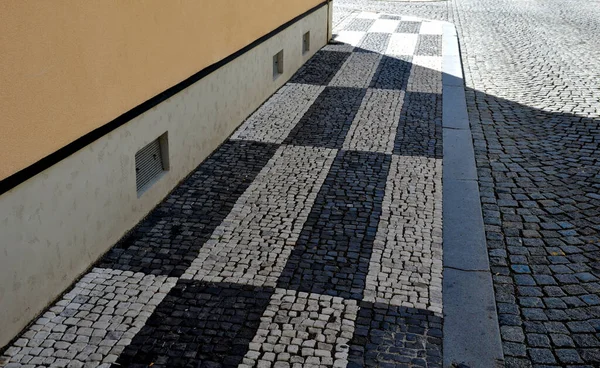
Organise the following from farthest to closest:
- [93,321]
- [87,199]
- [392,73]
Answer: [392,73] → [87,199] → [93,321]

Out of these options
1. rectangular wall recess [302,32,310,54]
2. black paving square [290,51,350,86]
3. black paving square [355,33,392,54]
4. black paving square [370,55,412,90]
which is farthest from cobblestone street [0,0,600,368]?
black paving square [355,33,392,54]

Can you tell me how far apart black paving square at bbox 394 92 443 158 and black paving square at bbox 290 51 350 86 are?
1737 millimetres

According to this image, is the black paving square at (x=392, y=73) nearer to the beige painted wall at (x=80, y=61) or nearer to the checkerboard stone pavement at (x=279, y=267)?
the checkerboard stone pavement at (x=279, y=267)

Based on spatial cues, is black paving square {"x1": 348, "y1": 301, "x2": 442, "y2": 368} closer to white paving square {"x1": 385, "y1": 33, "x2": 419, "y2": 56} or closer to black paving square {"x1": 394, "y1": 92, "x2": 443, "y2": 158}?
black paving square {"x1": 394, "y1": 92, "x2": 443, "y2": 158}

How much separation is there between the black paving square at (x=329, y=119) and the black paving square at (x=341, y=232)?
70 cm

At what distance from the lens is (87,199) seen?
197 inches

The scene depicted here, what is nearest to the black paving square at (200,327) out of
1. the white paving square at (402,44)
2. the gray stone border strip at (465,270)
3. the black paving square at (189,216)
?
the black paving square at (189,216)

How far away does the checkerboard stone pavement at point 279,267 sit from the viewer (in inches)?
166

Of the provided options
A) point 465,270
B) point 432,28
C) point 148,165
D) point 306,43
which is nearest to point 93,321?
point 148,165

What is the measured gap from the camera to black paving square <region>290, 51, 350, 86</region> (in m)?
11.4

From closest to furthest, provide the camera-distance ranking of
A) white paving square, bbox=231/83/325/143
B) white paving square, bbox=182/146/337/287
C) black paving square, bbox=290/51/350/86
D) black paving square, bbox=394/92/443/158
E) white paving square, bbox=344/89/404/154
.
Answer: white paving square, bbox=182/146/337/287 → black paving square, bbox=394/92/443/158 → white paving square, bbox=344/89/404/154 → white paving square, bbox=231/83/325/143 → black paving square, bbox=290/51/350/86

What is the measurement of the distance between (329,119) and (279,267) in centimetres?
425

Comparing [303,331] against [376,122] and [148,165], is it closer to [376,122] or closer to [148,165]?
[148,165]

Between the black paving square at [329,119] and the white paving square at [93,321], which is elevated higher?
the black paving square at [329,119]
